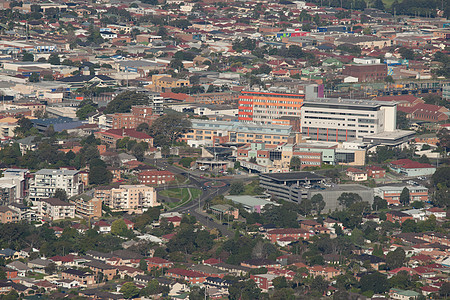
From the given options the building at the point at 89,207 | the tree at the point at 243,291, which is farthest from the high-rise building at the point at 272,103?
the tree at the point at 243,291

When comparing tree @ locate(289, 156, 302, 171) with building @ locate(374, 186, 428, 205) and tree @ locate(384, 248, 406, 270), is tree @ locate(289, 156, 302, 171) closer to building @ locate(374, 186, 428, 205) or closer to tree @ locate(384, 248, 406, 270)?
building @ locate(374, 186, 428, 205)

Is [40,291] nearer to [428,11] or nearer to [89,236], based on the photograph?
[89,236]


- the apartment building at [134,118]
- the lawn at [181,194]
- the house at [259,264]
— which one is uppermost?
the apartment building at [134,118]

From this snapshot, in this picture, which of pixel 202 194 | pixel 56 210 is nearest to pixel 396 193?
pixel 202 194

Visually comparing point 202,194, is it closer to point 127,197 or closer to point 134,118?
point 127,197

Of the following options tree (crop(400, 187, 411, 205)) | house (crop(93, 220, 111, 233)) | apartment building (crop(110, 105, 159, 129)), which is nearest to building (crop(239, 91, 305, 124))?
apartment building (crop(110, 105, 159, 129))

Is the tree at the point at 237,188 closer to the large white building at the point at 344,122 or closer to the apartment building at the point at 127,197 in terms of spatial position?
the apartment building at the point at 127,197
